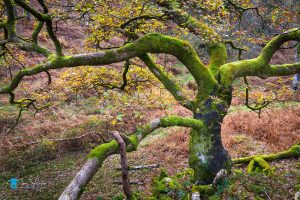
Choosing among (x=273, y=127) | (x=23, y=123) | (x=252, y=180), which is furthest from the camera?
(x=23, y=123)

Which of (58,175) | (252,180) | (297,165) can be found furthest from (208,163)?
(58,175)

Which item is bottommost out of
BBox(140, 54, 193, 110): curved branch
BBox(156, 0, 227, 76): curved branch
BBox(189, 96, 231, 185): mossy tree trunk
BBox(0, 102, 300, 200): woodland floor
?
BBox(0, 102, 300, 200): woodland floor

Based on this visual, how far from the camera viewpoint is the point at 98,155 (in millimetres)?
5633

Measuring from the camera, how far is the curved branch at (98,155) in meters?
4.82

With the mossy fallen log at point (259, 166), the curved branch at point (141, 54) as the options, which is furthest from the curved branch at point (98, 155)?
the mossy fallen log at point (259, 166)

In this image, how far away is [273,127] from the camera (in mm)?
14141

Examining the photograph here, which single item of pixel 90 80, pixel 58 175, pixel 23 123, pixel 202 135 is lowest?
pixel 58 175

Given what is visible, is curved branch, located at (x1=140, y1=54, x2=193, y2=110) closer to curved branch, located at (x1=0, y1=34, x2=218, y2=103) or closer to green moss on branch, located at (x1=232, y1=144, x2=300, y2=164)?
curved branch, located at (x1=0, y1=34, x2=218, y2=103)

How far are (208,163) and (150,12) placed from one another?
4.74 metres

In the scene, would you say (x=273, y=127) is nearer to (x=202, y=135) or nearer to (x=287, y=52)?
(x=202, y=135)

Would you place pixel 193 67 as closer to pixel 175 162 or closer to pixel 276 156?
pixel 276 156

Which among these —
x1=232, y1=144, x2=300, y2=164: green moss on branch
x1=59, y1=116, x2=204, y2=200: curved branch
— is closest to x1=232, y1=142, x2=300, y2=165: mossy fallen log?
x1=232, y1=144, x2=300, y2=164: green moss on branch

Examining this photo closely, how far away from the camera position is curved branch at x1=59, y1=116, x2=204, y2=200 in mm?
4820

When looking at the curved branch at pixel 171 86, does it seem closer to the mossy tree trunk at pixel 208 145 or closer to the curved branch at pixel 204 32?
the mossy tree trunk at pixel 208 145
